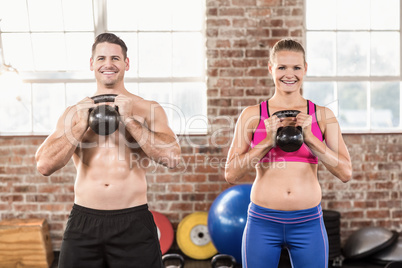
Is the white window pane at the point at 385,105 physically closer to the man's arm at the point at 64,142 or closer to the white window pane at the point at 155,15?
the white window pane at the point at 155,15

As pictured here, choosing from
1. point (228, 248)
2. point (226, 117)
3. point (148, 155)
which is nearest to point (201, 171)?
point (226, 117)

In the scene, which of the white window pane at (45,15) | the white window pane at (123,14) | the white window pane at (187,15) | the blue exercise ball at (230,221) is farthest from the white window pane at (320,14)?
the white window pane at (45,15)

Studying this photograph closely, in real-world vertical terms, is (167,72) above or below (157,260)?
above

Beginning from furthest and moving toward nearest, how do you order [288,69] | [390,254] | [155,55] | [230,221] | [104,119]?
[155,55], [390,254], [230,221], [288,69], [104,119]

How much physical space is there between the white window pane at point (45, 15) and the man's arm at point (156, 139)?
263 centimetres

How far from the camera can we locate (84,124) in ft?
5.92

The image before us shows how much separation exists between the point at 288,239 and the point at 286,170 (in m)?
0.34

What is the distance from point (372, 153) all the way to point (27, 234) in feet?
11.3

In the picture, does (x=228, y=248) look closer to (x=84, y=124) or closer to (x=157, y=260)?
(x=157, y=260)

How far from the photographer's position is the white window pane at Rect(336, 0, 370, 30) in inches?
163

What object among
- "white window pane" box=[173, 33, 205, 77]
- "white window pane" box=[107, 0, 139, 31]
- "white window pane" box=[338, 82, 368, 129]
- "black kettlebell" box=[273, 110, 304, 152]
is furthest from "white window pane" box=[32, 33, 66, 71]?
"black kettlebell" box=[273, 110, 304, 152]

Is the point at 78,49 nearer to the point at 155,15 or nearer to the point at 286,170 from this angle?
the point at 155,15

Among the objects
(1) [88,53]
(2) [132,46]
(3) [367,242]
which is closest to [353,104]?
(3) [367,242]

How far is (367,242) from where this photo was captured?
3688 millimetres
